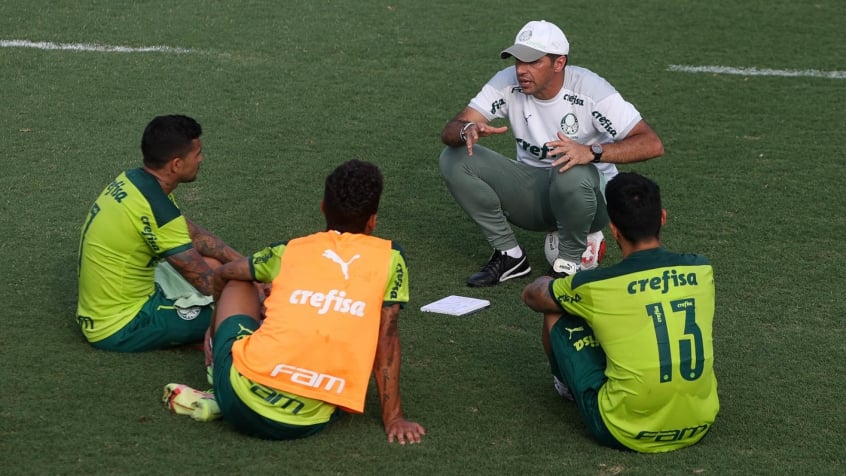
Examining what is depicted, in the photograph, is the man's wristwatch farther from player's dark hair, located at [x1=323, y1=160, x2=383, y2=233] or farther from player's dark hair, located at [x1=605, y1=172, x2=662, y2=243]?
player's dark hair, located at [x1=323, y1=160, x2=383, y2=233]

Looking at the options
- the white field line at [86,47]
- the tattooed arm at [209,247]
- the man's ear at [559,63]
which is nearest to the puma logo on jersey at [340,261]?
the tattooed arm at [209,247]

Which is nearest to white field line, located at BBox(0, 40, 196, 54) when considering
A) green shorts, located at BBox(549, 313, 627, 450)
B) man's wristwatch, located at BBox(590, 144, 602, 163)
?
man's wristwatch, located at BBox(590, 144, 602, 163)

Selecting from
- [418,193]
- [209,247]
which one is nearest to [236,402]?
[209,247]

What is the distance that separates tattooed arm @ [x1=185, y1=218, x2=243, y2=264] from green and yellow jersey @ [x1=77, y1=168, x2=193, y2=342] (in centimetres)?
34

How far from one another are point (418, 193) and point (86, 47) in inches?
162

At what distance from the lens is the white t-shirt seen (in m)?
6.66

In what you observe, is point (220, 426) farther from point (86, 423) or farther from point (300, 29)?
point (300, 29)

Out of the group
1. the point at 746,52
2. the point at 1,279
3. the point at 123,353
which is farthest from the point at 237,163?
the point at 746,52

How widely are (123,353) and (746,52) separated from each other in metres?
7.28

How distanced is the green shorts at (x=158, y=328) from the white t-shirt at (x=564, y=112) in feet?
7.43

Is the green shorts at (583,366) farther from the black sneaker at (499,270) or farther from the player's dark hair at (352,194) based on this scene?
the black sneaker at (499,270)

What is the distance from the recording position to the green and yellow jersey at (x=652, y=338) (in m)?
4.62

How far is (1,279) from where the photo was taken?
6.43m

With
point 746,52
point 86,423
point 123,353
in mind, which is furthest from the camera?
point 746,52
